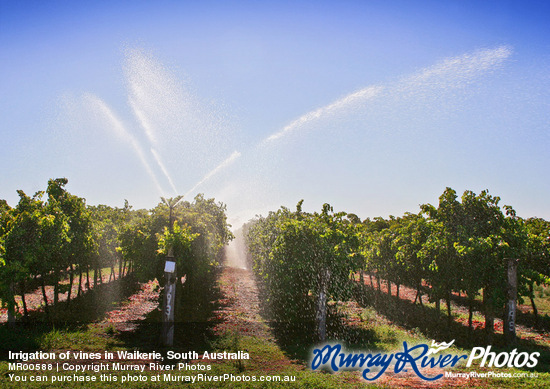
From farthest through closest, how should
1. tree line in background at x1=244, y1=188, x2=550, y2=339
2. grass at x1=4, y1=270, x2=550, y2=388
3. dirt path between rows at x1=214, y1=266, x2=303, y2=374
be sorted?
1. tree line in background at x1=244, y1=188, x2=550, y2=339
2. dirt path between rows at x1=214, y1=266, x2=303, y2=374
3. grass at x1=4, y1=270, x2=550, y2=388

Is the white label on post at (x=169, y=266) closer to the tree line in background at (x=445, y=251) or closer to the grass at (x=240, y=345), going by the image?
the grass at (x=240, y=345)

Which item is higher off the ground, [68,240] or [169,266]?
[68,240]

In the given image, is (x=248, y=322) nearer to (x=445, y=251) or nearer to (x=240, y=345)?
(x=240, y=345)

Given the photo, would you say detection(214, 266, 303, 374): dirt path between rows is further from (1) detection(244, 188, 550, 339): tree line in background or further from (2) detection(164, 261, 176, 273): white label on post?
(2) detection(164, 261, 176, 273): white label on post

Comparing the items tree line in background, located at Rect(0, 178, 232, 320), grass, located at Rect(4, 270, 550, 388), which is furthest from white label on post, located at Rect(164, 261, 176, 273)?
grass, located at Rect(4, 270, 550, 388)

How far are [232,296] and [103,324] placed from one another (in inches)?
548

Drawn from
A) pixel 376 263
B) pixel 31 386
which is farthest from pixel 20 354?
pixel 376 263

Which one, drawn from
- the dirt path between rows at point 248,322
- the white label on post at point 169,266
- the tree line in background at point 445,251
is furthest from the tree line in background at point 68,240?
the tree line in background at point 445,251

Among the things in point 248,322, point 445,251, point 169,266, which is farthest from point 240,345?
point 445,251

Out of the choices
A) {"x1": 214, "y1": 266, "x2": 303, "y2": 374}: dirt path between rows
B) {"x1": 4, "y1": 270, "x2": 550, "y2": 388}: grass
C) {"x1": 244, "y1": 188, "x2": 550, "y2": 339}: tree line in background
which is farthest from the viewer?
{"x1": 244, "y1": 188, "x2": 550, "y2": 339}: tree line in background

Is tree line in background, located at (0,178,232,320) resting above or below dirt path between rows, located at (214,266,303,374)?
above

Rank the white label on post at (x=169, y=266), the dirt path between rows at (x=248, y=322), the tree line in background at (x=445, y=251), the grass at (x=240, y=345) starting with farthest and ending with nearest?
the tree line in background at (x=445, y=251) → the white label on post at (x=169, y=266) → the dirt path between rows at (x=248, y=322) → the grass at (x=240, y=345)

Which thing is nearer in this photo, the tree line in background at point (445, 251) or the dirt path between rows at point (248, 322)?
the dirt path between rows at point (248, 322)

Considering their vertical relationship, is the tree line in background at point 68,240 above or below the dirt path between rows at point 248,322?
above
